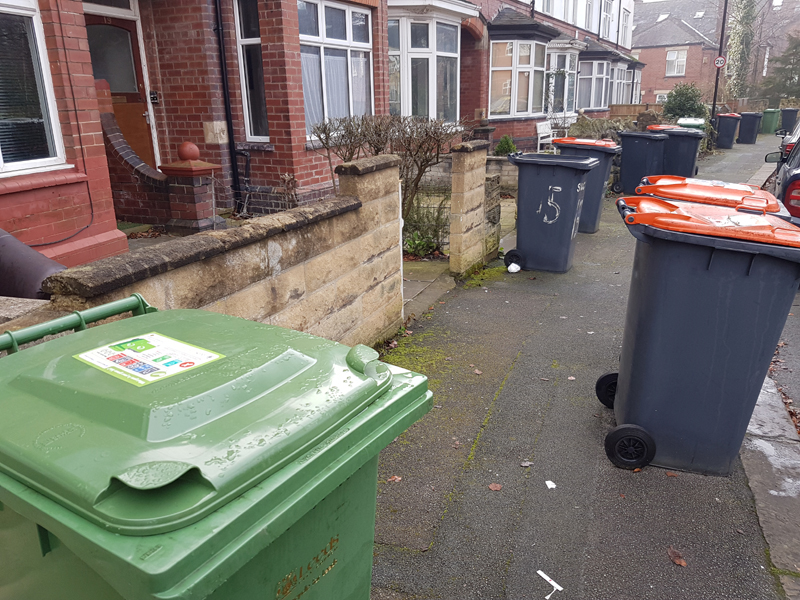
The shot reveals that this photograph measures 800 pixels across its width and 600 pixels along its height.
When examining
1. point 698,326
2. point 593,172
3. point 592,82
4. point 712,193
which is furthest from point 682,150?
point 592,82

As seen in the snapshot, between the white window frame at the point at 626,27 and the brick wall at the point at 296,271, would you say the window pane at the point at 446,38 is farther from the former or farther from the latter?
the white window frame at the point at 626,27

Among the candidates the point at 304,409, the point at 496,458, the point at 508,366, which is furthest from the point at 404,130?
the point at 304,409

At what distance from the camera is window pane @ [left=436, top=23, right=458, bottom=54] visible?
14.8m

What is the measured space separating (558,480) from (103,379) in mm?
2564

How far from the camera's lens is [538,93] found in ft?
65.3

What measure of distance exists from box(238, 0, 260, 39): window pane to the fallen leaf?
8.70 metres

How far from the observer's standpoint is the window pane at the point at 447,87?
15.2 meters

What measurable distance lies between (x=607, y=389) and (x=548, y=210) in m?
3.47

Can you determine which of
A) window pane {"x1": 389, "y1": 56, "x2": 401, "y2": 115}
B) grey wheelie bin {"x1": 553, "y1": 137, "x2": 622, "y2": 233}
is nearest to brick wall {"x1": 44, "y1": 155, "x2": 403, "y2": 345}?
grey wheelie bin {"x1": 553, "y1": 137, "x2": 622, "y2": 233}

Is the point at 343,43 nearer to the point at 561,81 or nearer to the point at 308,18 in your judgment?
the point at 308,18

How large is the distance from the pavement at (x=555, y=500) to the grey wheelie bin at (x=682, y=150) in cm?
870

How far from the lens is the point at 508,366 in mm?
4699

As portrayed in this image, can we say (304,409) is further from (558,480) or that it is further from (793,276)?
(793,276)

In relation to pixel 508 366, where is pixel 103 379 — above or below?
above
